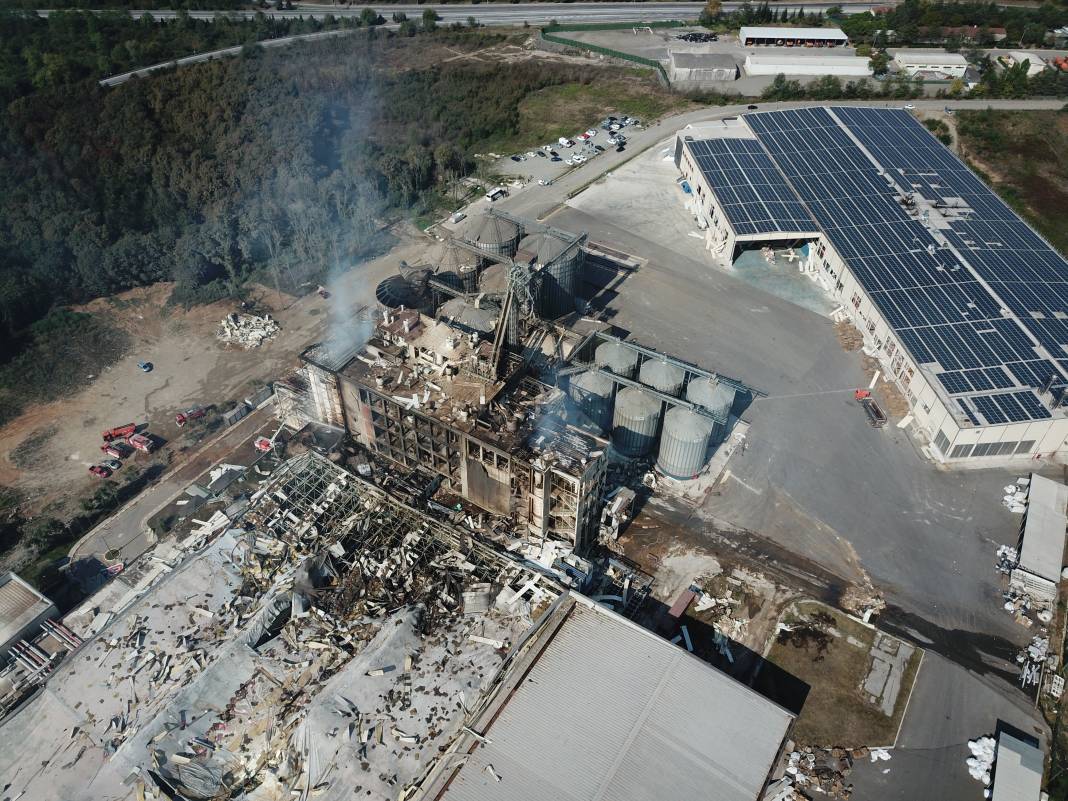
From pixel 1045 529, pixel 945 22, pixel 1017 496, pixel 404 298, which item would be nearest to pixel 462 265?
pixel 404 298

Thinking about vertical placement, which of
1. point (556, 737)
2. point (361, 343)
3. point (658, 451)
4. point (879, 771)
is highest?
point (361, 343)

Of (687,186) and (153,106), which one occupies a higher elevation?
(153,106)

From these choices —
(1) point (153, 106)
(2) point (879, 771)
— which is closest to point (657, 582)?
(2) point (879, 771)

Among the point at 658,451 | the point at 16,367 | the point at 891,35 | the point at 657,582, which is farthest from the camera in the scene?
the point at 891,35

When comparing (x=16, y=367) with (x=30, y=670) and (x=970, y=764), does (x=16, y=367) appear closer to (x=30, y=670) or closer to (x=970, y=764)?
(x=30, y=670)

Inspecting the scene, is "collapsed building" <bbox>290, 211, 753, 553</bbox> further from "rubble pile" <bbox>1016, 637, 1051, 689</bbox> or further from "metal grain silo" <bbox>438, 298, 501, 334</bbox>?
"rubble pile" <bbox>1016, 637, 1051, 689</bbox>

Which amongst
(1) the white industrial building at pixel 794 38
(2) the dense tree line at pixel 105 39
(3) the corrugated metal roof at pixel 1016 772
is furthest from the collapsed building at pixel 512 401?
(1) the white industrial building at pixel 794 38
